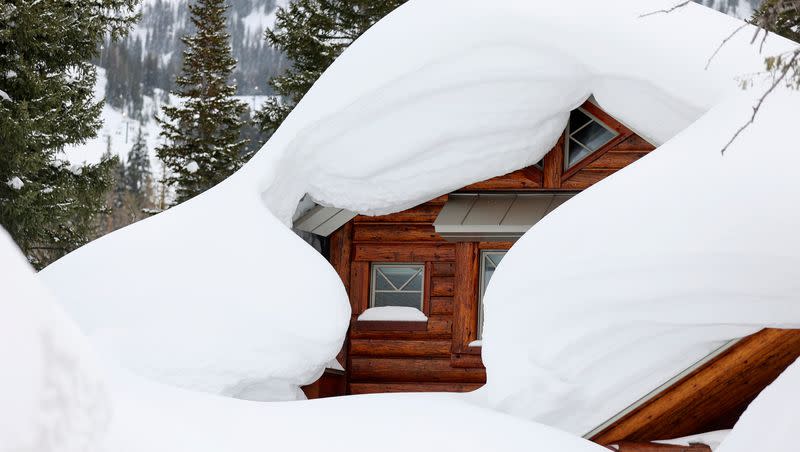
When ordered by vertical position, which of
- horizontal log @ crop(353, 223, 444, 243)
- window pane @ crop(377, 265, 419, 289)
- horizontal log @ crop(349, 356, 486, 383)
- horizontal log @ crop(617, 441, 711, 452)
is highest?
horizontal log @ crop(353, 223, 444, 243)

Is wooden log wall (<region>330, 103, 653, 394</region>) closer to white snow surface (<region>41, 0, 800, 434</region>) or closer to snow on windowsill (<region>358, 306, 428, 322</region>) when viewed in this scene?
snow on windowsill (<region>358, 306, 428, 322</region>)

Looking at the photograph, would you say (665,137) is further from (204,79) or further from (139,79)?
(139,79)

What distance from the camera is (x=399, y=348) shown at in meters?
10.2

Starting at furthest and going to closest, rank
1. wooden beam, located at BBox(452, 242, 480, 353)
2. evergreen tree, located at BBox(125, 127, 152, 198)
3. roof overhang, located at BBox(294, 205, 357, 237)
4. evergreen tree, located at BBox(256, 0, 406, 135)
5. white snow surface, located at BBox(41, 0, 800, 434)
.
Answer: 1. evergreen tree, located at BBox(125, 127, 152, 198)
2. evergreen tree, located at BBox(256, 0, 406, 135)
3. roof overhang, located at BBox(294, 205, 357, 237)
4. wooden beam, located at BBox(452, 242, 480, 353)
5. white snow surface, located at BBox(41, 0, 800, 434)

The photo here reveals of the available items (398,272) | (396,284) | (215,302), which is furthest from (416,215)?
(215,302)

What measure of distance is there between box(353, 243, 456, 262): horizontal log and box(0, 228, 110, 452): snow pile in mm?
6859

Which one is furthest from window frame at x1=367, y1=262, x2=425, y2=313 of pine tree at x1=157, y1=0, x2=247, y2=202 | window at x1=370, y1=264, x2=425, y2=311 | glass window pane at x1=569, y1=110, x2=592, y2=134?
pine tree at x1=157, y1=0, x2=247, y2=202

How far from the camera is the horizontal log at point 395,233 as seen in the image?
10266 millimetres

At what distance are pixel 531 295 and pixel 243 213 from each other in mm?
3036

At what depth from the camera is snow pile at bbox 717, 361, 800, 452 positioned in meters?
5.02

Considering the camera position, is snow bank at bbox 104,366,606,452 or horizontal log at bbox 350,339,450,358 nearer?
snow bank at bbox 104,366,606,452

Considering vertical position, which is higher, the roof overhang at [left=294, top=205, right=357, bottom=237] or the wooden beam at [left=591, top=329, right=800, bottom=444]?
the roof overhang at [left=294, top=205, right=357, bottom=237]

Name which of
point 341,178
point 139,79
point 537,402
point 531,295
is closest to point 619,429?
point 537,402

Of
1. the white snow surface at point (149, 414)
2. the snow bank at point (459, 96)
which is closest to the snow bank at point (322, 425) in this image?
the white snow surface at point (149, 414)
